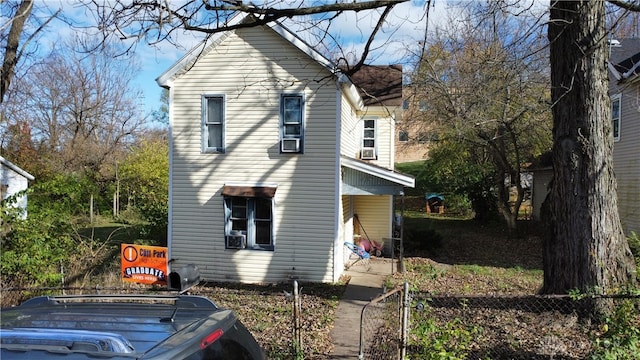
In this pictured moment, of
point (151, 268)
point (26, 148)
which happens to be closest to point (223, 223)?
point (151, 268)

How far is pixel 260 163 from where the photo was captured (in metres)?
12.0

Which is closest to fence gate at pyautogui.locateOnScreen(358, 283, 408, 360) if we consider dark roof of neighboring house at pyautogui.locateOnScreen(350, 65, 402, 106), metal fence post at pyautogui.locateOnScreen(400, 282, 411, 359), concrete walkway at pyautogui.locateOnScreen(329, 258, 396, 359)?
metal fence post at pyautogui.locateOnScreen(400, 282, 411, 359)

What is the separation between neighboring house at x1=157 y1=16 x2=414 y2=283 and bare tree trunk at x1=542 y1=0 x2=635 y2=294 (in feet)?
16.8

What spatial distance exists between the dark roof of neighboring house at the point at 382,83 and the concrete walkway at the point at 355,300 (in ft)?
18.0

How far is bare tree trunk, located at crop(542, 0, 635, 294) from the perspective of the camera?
271 inches

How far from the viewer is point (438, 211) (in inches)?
1212

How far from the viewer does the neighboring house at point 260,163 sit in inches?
460

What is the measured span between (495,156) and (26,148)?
25916 mm

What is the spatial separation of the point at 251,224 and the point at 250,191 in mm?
948

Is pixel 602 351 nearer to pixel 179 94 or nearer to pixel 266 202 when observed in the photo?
pixel 266 202

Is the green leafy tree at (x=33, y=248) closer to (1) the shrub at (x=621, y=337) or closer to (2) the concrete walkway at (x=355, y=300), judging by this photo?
A: (2) the concrete walkway at (x=355, y=300)

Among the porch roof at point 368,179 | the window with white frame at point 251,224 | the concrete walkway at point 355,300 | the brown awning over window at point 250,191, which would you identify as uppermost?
the porch roof at point 368,179

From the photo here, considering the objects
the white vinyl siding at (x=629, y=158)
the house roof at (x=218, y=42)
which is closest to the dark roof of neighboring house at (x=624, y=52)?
the white vinyl siding at (x=629, y=158)

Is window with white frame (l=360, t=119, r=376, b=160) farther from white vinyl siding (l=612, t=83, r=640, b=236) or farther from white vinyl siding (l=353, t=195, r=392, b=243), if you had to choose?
white vinyl siding (l=612, t=83, r=640, b=236)
